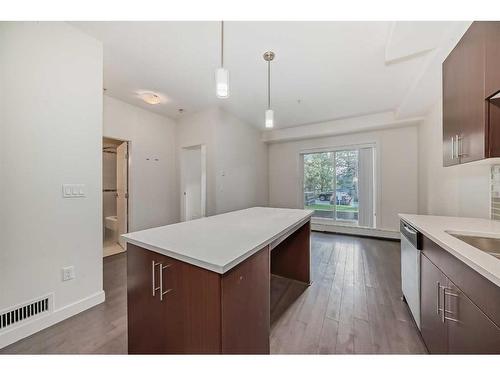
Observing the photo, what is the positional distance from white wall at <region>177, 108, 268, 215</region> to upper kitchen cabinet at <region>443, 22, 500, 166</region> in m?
2.96

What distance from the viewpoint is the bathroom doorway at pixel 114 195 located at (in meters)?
3.35

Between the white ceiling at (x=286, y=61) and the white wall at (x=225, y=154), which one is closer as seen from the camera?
the white ceiling at (x=286, y=61)

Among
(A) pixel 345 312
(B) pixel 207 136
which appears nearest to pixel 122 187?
(B) pixel 207 136

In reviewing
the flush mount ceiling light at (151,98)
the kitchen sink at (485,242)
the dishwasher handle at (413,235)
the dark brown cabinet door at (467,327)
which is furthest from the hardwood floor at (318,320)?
the flush mount ceiling light at (151,98)

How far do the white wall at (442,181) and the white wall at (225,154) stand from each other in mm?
3209

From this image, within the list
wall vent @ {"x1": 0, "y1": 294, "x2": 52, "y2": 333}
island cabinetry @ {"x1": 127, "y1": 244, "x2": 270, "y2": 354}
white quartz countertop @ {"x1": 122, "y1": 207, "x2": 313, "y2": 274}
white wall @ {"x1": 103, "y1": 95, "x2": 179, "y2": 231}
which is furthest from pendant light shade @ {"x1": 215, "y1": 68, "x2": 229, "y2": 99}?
white wall @ {"x1": 103, "y1": 95, "x2": 179, "y2": 231}

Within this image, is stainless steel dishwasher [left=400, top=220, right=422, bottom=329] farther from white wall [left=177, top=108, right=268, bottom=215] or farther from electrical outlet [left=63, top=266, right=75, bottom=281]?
electrical outlet [left=63, top=266, right=75, bottom=281]

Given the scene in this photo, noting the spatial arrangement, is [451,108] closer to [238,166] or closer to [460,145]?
[460,145]

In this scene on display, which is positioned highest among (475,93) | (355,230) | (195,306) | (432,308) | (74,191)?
(475,93)

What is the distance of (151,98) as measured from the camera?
3.05m

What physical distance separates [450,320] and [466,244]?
40cm

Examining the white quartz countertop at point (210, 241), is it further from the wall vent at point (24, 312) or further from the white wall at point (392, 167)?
the white wall at point (392, 167)
